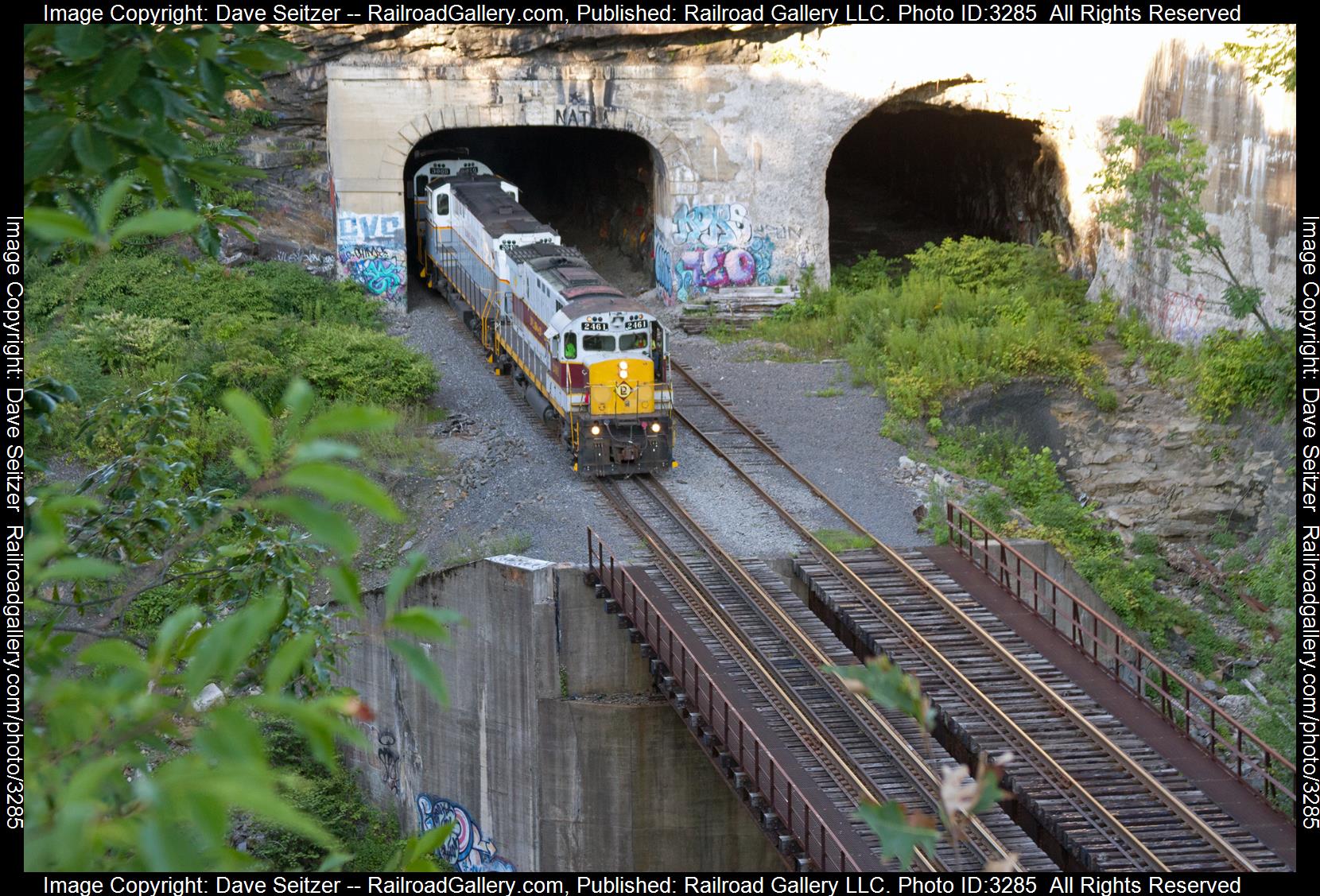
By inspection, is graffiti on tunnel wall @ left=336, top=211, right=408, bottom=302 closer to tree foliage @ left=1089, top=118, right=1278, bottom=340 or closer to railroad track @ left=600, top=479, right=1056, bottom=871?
railroad track @ left=600, top=479, right=1056, bottom=871

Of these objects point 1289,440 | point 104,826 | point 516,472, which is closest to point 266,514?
point 516,472

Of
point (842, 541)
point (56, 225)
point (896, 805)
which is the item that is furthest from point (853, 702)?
point (56, 225)

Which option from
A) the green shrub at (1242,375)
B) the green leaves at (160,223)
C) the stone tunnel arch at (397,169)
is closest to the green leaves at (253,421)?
the green leaves at (160,223)

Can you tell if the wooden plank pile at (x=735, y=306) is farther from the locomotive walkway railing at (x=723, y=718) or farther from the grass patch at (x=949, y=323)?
the locomotive walkway railing at (x=723, y=718)

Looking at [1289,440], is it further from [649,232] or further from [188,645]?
[188,645]

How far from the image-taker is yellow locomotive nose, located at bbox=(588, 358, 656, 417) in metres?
22.2

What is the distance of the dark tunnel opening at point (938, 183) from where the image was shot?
3431cm

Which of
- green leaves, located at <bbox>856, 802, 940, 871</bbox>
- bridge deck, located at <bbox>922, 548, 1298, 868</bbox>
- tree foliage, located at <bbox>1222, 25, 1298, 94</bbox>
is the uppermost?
tree foliage, located at <bbox>1222, 25, 1298, 94</bbox>

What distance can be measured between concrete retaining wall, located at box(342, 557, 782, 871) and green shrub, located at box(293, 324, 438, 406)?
22.5 ft

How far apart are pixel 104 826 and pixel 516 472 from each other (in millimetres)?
18539

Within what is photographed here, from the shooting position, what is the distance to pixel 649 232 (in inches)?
1387

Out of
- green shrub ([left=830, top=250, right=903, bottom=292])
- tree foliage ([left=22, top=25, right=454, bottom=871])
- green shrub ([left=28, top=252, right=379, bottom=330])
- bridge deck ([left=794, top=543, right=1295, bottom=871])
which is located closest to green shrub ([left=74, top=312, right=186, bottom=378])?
green shrub ([left=28, top=252, right=379, bottom=330])

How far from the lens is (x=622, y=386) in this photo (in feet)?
73.2

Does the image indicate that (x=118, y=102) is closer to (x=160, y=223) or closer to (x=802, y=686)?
(x=160, y=223)
